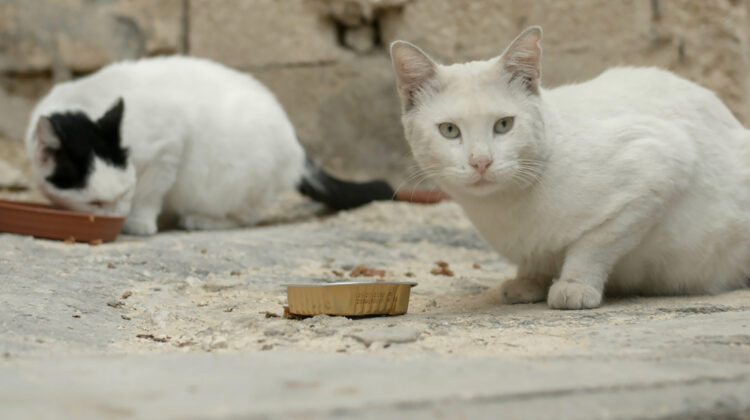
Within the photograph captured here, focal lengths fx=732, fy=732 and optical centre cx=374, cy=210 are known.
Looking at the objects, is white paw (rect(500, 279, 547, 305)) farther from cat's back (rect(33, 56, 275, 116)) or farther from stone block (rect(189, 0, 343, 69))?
stone block (rect(189, 0, 343, 69))

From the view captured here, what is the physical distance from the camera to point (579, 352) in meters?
1.90

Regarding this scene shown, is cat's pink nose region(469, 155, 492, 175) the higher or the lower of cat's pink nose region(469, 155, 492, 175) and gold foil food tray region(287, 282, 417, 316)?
the higher

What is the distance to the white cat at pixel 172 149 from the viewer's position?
13.9 feet

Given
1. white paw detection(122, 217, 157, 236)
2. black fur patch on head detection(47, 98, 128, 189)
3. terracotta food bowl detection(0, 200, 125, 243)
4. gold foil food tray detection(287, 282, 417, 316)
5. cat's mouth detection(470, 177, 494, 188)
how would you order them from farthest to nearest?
1. white paw detection(122, 217, 157, 236)
2. black fur patch on head detection(47, 98, 128, 189)
3. terracotta food bowl detection(0, 200, 125, 243)
4. cat's mouth detection(470, 177, 494, 188)
5. gold foil food tray detection(287, 282, 417, 316)

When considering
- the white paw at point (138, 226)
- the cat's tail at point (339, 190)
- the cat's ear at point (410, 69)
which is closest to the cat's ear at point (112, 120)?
the white paw at point (138, 226)

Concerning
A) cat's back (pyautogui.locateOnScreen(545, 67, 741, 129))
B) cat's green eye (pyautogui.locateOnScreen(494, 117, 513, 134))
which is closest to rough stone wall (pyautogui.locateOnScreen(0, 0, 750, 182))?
cat's back (pyautogui.locateOnScreen(545, 67, 741, 129))

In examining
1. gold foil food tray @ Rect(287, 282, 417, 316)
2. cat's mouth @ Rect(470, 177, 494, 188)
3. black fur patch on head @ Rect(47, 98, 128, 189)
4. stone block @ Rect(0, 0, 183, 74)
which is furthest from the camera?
stone block @ Rect(0, 0, 183, 74)

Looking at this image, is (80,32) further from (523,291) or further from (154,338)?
(523,291)

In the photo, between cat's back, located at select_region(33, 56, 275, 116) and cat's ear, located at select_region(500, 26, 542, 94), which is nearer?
cat's ear, located at select_region(500, 26, 542, 94)

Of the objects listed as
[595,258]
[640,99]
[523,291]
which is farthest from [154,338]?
[640,99]

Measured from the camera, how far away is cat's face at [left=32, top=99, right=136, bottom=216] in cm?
418

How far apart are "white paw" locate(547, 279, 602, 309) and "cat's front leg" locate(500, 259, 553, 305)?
0.24m

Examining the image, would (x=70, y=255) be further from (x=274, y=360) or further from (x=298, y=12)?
(x=298, y=12)

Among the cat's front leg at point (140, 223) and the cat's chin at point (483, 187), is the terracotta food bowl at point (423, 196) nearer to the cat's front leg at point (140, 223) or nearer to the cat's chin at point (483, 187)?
the cat's front leg at point (140, 223)
